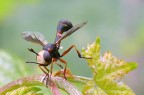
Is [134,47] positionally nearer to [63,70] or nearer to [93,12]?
[93,12]

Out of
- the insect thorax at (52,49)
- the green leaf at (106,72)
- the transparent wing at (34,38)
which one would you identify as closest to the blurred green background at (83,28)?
the transparent wing at (34,38)

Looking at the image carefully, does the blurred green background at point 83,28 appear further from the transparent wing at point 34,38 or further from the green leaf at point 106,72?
the green leaf at point 106,72

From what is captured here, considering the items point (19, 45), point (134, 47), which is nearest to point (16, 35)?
point (19, 45)

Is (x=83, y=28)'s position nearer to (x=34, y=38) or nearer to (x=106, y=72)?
(x=34, y=38)

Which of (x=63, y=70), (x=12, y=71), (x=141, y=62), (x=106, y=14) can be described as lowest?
(x=63, y=70)

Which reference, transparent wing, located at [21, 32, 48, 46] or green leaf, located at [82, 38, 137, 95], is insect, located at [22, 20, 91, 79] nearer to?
transparent wing, located at [21, 32, 48, 46]

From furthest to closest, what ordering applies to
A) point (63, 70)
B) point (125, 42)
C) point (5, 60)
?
point (125, 42) < point (5, 60) < point (63, 70)

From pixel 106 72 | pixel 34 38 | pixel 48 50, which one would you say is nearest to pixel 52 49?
pixel 48 50
